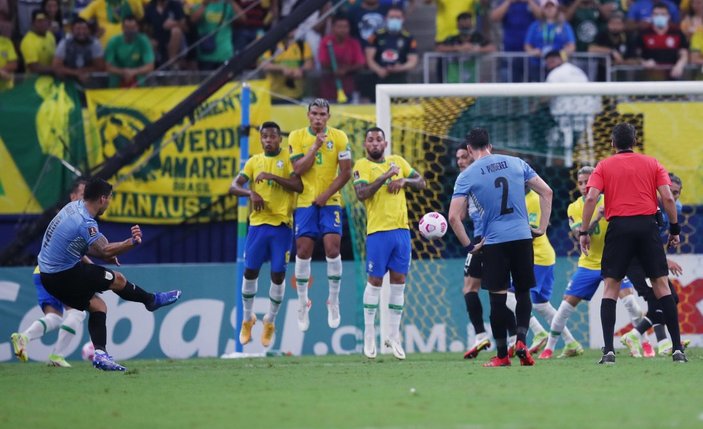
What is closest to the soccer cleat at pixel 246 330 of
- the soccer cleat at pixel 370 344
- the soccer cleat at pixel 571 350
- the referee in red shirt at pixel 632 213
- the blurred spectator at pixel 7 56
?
the soccer cleat at pixel 370 344

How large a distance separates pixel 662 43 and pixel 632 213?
33.2 ft

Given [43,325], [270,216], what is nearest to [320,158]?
[270,216]

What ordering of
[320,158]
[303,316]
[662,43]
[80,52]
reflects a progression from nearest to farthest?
[320,158]
[303,316]
[80,52]
[662,43]

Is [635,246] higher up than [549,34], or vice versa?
[549,34]

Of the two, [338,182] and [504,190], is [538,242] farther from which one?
[504,190]

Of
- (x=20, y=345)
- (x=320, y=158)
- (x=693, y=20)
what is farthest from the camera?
(x=693, y=20)

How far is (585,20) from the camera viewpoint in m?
21.4

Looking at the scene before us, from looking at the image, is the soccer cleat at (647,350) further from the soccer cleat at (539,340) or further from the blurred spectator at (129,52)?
the blurred spectator at (129,52)

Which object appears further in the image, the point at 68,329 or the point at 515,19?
the point at 515,19

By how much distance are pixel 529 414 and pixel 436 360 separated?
6452 mm

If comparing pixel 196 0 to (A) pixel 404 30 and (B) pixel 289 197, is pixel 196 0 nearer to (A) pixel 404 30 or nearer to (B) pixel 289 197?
(A) pixel 404 30

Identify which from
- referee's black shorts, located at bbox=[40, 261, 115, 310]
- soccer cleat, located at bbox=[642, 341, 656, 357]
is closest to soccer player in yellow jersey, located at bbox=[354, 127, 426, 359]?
soccer cleat, located at bbox=[642, 341, 656, 357]

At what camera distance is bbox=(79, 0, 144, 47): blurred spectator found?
20.8 m

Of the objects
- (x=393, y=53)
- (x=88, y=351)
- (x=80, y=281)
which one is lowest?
(x=88, y=351)
